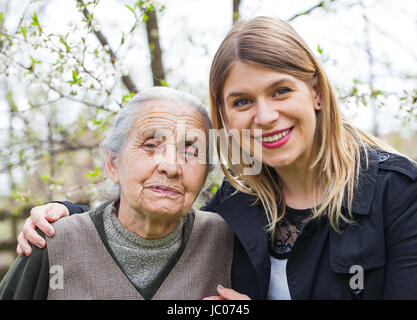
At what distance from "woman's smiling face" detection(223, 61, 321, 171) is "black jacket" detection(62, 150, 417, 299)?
359mm

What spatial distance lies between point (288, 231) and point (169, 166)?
722 millimetres

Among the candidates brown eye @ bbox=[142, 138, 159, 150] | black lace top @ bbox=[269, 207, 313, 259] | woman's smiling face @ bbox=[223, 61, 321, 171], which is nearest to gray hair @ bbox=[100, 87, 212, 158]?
brown eye @ bbox=[142, 138, 159, 150]

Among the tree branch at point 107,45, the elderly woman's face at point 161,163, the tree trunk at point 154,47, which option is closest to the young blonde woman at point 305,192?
the elderly woman's face at point 161,163

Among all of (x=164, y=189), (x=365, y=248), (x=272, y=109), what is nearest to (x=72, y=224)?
(x=164, y=189)

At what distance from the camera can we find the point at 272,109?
74.2 inches

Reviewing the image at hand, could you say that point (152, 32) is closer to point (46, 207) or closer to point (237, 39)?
point (237, 39)

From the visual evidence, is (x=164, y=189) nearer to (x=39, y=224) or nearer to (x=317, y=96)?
(x=39, y=224)

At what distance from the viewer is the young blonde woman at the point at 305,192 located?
5.71 feet

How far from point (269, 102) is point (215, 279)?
0.95 m

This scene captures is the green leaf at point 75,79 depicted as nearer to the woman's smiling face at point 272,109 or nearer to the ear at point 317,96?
the woman's smiling face at point 272,109

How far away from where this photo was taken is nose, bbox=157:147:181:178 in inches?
73.5

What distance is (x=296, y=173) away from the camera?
7.00 ft

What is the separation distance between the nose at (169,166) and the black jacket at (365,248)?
499mm
